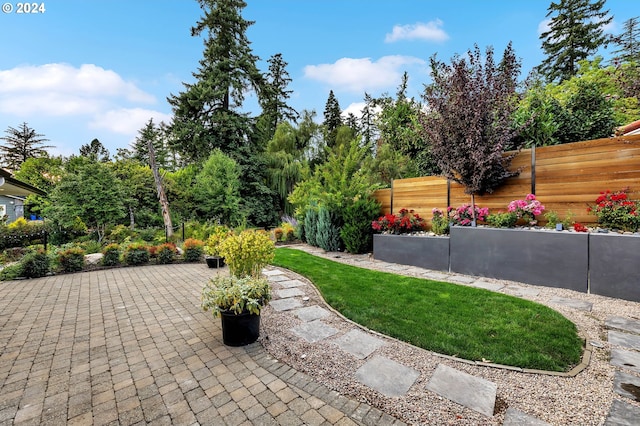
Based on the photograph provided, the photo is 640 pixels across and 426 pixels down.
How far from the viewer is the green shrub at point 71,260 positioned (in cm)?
595

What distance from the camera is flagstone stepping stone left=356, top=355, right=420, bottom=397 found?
6.48ft

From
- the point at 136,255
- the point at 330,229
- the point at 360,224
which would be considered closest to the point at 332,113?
the point at 330,229

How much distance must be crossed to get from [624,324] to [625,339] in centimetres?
48

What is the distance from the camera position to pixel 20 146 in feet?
84.7

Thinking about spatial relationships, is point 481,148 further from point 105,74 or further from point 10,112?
point 10,112

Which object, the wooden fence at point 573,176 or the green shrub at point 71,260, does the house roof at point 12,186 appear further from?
the wooden fence at point 573,176

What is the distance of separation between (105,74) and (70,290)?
24.5 feet

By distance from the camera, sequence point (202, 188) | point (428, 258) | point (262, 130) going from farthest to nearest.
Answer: point (262, 130)
point (202, 188)
point (428, 258)

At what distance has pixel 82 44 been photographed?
6320mm

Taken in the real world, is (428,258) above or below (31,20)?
below

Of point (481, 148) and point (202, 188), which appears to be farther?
point (202, 188)

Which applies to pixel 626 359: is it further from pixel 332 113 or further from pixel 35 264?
pixel 332 113

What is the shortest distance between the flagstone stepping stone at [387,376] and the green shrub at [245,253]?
72.1 inches

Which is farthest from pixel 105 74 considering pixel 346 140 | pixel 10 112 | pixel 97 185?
pixel 346 140
